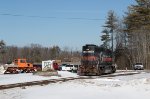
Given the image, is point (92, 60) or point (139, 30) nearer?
point (92, 60)

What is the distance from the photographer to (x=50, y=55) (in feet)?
628

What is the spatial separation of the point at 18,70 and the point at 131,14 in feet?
154

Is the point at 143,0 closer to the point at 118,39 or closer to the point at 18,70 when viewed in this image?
the point at 118,39

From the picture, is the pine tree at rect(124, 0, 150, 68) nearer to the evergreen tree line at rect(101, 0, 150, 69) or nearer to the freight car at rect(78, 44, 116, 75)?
the evergreen tree line at rect(101, 0, 150, 69)

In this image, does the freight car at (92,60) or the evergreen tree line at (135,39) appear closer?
the freight car at (92,60)

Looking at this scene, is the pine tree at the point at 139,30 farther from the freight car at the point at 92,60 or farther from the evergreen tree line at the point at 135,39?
the freight car at the point at 92,60

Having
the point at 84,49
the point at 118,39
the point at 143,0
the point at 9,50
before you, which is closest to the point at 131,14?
the point at 143,0

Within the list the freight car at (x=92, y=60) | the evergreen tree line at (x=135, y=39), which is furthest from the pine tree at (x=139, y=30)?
the freight car at (x=92, y=60)

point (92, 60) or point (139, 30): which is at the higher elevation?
point (139, 30)

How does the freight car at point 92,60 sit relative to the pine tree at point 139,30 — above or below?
below

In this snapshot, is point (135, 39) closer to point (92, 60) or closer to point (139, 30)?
point (139, 30)

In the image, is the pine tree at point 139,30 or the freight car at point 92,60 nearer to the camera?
the freight car at point 92,60

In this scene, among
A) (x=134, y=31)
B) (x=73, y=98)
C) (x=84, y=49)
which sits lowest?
(x=73, y=98)

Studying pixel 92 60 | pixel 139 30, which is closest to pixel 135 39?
pixel 139 30
